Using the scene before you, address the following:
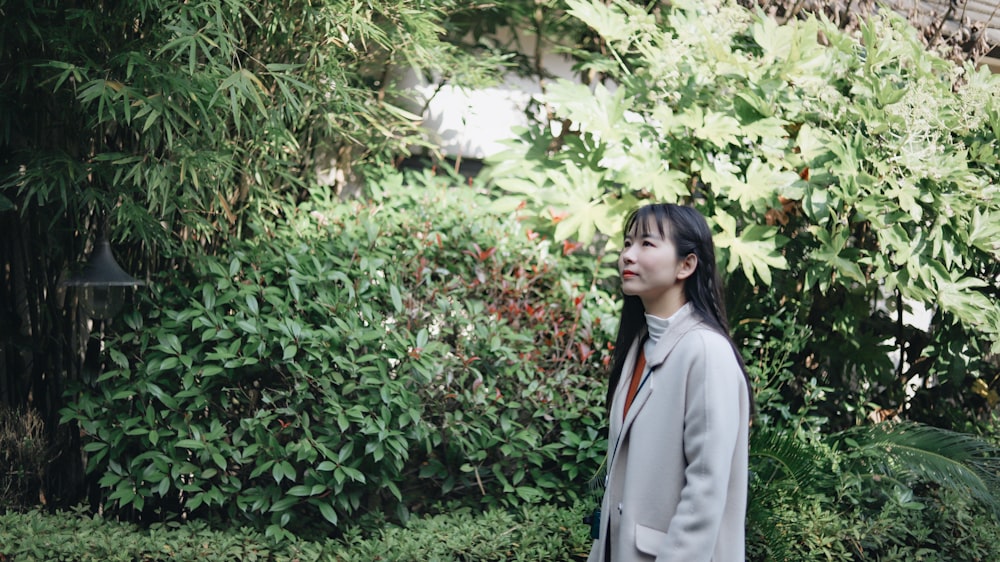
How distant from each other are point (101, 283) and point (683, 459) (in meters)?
2.50

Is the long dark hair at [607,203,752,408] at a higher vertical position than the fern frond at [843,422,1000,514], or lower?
higher

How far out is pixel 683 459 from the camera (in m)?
2.06

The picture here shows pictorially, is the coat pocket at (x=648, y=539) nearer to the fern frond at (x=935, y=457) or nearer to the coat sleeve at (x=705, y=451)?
the coat sleeve at (x=705, y=451)

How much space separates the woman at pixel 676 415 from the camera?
1984 mm

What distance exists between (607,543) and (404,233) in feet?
8.91

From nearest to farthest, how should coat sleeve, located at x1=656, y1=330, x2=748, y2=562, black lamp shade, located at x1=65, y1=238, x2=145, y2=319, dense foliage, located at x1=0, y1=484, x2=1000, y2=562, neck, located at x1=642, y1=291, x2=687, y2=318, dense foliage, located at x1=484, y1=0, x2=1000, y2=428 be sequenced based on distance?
coat sleeve, located at x1=656, y1=330, x2=748, y2=562 < neck, located at x1=642, y1=291, x2=687, y2=318 < dense foliage, located at x1=0, y1=484, x2=1000, y2=562 < black lamp shade, located at x1=65, y1=238, x2=145, y2=319 < dense foliage, located at x1=484, y1=0, x2=1000, y2=428

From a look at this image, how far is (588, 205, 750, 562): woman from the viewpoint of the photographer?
6.51 ft

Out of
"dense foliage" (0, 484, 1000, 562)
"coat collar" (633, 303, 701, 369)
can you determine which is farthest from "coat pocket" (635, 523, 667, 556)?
"dense foliage" (0, 484, 1000, 562)

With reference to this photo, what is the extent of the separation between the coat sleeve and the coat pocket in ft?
0.10

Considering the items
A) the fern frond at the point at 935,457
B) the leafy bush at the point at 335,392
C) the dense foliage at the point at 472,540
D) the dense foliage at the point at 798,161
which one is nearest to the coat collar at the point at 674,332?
the dense foliage at the point at 472,540

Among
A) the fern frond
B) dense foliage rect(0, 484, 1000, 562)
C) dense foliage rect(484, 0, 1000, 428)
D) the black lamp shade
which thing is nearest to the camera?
dense foliage rect(0, 484, 1000, 562)

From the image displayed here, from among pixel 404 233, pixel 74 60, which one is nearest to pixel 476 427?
pixel 404 233

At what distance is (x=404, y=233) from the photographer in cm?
467

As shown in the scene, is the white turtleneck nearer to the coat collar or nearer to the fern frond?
the coat collar
